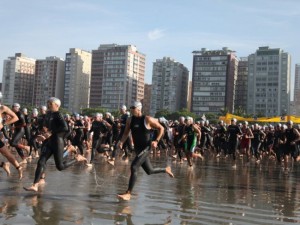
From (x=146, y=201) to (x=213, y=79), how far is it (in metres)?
151

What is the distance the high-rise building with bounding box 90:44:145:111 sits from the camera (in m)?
166

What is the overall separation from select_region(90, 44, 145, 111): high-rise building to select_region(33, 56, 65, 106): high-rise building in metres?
15.2

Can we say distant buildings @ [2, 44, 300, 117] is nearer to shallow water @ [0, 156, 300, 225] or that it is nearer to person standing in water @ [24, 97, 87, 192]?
shallow water @ [0, 156, 300, 225]

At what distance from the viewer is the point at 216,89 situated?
154375mm

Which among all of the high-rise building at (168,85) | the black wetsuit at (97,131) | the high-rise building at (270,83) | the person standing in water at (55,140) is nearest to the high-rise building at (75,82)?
the high-rise building at (168,85)

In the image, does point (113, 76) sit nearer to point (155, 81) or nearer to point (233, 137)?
point (155, 81)

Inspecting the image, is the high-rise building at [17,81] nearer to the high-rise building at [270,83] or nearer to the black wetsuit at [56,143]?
the high-rise building at [270,83]

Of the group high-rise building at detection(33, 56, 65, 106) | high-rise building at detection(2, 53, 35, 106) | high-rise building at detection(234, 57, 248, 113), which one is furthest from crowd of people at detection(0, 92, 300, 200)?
high-rise building at detection(2, 53, 35, 106)

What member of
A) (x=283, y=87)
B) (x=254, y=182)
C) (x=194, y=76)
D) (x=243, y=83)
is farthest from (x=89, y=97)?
(x=254, y=182)

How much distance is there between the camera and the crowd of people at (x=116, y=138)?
826 cm

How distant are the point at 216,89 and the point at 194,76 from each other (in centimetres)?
876

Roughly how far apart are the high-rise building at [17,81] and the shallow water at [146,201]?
578ft

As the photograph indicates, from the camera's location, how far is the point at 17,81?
18300cm

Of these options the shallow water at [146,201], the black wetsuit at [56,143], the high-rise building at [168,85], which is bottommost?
the shallow water at [146,201]
